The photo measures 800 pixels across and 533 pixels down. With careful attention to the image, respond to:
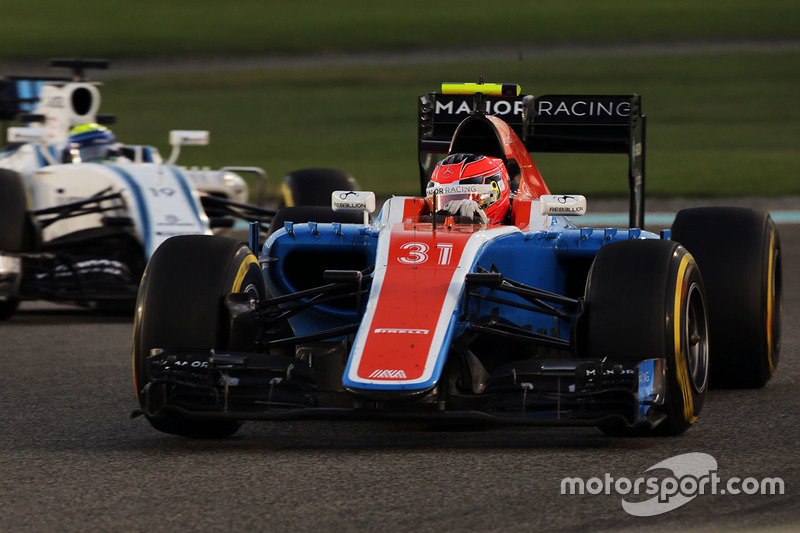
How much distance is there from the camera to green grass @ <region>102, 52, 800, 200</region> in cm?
2588

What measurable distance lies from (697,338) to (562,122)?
9.16 ft

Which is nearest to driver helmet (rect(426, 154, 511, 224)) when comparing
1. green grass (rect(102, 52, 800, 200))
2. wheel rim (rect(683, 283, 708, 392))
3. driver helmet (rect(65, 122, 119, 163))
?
wheel rim (rect(683, 283, 708, 392))

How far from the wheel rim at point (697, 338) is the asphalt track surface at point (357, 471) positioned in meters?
0.24

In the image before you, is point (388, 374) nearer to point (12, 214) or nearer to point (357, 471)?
point (357, 471)

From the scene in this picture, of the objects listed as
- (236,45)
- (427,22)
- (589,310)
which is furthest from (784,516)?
(427,22)

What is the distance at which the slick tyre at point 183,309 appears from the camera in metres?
6.59

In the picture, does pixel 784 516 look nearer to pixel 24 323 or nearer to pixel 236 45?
pixel 24 323

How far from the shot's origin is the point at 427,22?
54.9 metres

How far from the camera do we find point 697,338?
22.7 feet

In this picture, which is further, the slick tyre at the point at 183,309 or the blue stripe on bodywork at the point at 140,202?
the blue stripe on bodywork at the point at 140,202

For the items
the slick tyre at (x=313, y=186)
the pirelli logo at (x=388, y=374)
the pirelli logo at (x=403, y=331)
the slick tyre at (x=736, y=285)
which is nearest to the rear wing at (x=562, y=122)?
the slick tyre at (x=736, y=285)

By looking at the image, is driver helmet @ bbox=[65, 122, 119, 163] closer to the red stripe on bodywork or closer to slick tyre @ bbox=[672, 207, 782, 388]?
slick tyre @ bbox=[672, 207, 782, 388]

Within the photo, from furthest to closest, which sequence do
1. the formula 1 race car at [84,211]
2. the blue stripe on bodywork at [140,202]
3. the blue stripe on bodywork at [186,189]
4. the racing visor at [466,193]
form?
the blue stripe on bodywork at [186,189]
the blue stripe on bodywork at [140,202]
the formula 1 race car at [84,211]
the racing visor at [466,193]

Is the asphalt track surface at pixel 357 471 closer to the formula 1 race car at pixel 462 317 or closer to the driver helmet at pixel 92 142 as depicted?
the formula 1 race car at pixel 462 317
